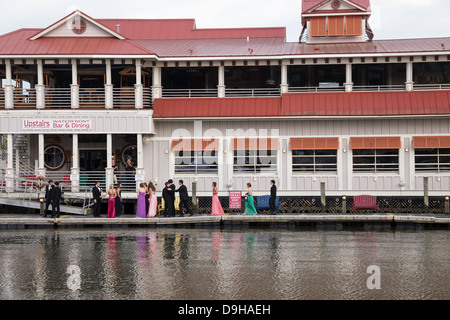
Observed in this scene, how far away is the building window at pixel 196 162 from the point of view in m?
29.7

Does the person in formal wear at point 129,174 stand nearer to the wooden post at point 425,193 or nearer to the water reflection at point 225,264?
the water reflection at point 225,264

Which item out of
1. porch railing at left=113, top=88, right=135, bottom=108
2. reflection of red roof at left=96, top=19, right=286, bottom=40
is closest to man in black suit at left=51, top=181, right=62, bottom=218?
porch railing at left=113, top=88, right=135, bottom=108

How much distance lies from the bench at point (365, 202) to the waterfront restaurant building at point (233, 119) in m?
1.87

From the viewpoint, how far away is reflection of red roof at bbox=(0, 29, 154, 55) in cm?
2858

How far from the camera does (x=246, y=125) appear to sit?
29641mm

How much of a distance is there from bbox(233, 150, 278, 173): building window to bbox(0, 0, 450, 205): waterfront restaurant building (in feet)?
0.17

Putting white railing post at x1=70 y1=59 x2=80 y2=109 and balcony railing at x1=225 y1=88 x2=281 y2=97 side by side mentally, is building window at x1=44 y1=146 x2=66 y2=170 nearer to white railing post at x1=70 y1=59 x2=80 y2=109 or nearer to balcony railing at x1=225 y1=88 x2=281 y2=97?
white railing post at x1=70 y1=59 x2=80 y2=109

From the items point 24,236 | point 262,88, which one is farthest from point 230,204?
point 24,236

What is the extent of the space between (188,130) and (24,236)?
1159cm

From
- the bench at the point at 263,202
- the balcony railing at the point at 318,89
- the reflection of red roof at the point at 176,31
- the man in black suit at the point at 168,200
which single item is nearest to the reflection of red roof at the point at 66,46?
the reflection of red roof at the point at 176,31

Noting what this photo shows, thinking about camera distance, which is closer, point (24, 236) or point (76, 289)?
point (76, 289)

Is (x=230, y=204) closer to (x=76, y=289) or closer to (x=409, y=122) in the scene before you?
(x=409, y=122)
